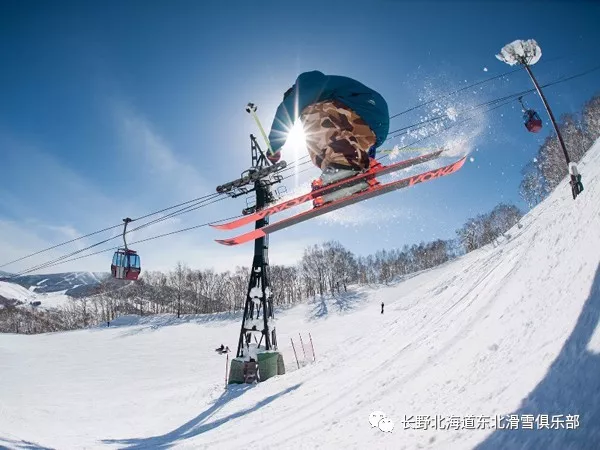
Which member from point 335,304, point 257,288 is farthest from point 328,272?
point 257,288

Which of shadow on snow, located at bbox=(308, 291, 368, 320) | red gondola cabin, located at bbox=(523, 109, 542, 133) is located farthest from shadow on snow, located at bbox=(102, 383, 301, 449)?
shadow on snow, located at bbox=(308, 291, 368, 320)

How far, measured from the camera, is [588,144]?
37.3 m

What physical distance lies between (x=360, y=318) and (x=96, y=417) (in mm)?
20412

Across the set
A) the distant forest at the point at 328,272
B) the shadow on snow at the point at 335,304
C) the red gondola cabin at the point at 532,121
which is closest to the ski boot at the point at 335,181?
the red gondola cabin at the point at 532,121

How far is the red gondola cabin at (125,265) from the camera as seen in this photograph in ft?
35.8

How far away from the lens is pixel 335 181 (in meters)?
4.64

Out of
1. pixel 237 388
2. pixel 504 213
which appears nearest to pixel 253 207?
pixel 237 388

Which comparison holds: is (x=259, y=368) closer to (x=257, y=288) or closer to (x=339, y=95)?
(x=257, y=288)

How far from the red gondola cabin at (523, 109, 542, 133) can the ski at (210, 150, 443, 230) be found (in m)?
6.56

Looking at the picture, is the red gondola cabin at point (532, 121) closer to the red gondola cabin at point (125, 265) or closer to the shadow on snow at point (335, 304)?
the red gondola cabin at point (125, 265)

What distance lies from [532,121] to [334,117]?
30.2ft

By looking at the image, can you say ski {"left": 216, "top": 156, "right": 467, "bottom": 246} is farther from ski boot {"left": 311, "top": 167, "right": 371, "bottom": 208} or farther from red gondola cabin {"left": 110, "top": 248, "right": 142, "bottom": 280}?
red gondola cabin {"left": 110, "top": 248, "right": 142, "bottom": 280}

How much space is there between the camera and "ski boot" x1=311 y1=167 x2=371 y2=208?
4.45m

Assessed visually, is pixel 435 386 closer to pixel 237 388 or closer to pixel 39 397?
pixel 237 388
